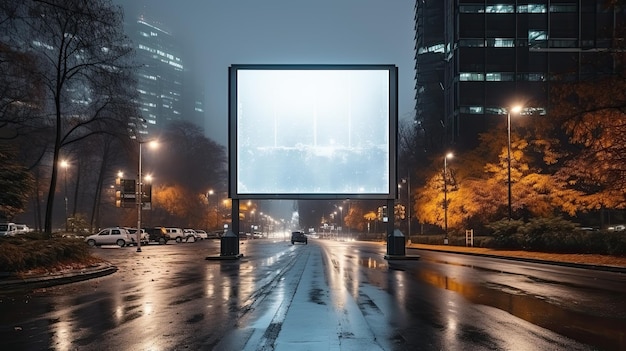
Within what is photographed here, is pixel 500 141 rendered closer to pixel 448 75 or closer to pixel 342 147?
pixel 342 147

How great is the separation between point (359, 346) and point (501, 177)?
41.7 metres

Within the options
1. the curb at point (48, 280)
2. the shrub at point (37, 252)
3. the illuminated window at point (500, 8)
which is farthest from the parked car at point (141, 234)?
the illuminated window at point (500, 8)

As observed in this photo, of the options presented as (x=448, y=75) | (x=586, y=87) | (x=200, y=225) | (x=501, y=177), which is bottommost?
(x=200, y=225)

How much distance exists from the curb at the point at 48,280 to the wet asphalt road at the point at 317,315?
703mm

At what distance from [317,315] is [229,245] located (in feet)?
69.6

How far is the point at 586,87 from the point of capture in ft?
85.5

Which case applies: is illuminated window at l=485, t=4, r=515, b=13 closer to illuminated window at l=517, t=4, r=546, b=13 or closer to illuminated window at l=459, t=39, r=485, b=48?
illuminated window at l=517, t=4, r=546, b=13

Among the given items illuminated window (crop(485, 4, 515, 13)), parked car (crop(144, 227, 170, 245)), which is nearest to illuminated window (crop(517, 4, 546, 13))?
illuminated window (crop(485, 4, 515, 13))

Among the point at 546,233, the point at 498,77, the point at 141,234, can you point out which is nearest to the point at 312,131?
the point at 546,233

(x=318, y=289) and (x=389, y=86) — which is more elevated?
(x=389, y=86)

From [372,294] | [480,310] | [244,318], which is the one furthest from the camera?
[372,294]

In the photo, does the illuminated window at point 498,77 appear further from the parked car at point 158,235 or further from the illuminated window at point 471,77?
the parked car at point 158,235

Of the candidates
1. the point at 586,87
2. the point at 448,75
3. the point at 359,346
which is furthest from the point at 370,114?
the point at 448,75

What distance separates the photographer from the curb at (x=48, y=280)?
16.8 meters
